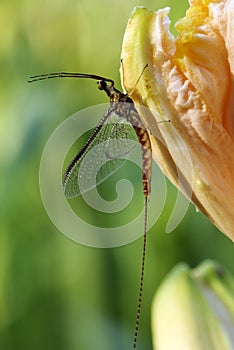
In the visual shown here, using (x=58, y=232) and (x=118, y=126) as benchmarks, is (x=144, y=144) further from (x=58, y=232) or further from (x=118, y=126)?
(x=58, y=232)

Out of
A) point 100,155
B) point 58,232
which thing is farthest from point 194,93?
point 58,232

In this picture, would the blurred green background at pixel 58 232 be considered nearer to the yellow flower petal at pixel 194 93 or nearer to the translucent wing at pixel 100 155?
the translucent wing at pixel 100 155

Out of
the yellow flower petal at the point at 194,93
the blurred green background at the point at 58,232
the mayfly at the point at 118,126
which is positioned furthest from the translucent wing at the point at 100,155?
the blurred green background at the point at 58,232

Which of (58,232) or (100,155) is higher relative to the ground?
(100,155)

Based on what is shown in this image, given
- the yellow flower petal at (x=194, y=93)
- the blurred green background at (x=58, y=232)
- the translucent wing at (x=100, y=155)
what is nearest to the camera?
the yellow flower petal at (x=194, y=93)

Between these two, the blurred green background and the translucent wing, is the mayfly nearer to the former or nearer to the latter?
the translucent wing

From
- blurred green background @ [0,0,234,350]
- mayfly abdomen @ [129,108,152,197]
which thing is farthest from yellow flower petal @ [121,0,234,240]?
blurred green background @ [0,0,234,350]
